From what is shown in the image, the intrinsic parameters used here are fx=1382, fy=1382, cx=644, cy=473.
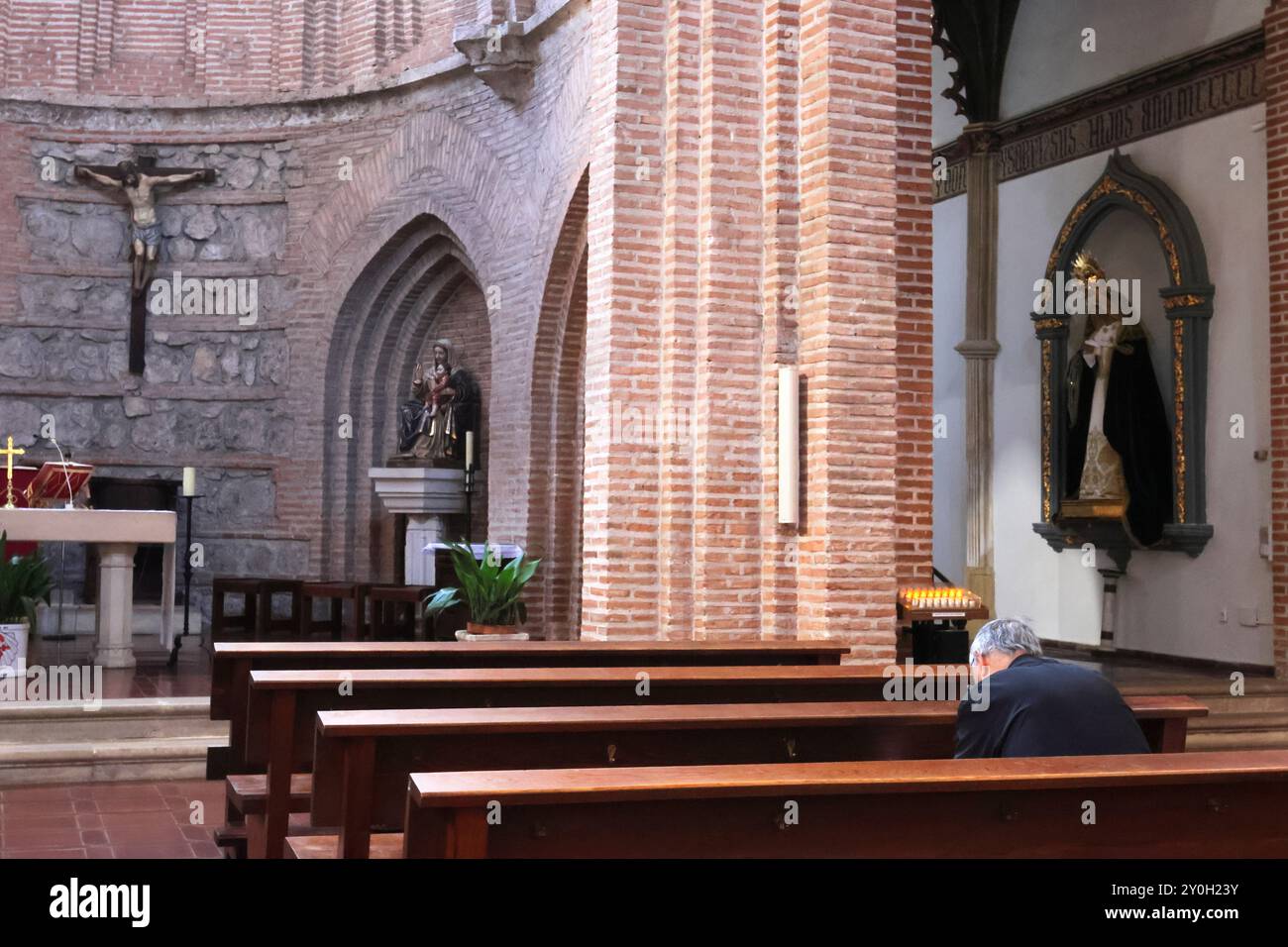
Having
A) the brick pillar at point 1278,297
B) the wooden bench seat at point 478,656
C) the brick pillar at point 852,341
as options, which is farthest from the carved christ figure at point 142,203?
the brick pillar at point 1278,297

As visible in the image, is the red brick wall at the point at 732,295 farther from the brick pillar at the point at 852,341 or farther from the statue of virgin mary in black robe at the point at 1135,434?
the statue of virgin mary in black robe at the point at 1135,434

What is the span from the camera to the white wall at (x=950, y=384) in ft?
47.9

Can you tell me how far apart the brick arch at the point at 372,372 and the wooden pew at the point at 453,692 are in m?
Result: 9.69

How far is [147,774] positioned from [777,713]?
4.45 meters

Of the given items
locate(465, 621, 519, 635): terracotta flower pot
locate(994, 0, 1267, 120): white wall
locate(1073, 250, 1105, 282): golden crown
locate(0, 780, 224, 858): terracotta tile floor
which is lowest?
locate(0, 780, 224, 858): terracotta tile floor

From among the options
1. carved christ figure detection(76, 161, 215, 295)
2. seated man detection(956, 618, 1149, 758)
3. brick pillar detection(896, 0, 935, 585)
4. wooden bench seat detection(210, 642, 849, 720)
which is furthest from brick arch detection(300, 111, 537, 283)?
seated man detection(956, 618, 1149, 758)

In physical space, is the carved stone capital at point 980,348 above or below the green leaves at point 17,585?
above

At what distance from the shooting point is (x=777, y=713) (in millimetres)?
4156

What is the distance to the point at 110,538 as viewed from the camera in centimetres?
A: 916

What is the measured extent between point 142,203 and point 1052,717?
45.2 ft

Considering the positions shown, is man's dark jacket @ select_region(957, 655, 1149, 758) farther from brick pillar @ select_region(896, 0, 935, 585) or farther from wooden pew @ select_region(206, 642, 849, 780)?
brick pillar @ select_region(896, 0, 935, 585)

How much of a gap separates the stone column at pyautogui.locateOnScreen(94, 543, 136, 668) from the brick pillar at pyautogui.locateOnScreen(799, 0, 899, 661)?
484 centimetres

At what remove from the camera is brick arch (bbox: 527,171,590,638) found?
12734mm

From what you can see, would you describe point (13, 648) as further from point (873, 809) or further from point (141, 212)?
point (141, 212)
